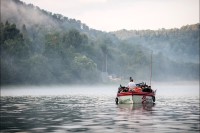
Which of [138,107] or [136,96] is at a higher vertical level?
[136,96]

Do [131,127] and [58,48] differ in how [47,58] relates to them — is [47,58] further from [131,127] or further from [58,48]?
[131,127]

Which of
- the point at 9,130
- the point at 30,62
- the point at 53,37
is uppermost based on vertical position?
the point at 53,37

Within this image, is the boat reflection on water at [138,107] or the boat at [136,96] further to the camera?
the boat at [136,96]

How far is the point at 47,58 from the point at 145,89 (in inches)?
4744

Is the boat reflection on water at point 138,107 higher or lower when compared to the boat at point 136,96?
lower

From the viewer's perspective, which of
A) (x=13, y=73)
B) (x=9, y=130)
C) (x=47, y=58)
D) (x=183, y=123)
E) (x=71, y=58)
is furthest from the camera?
(x=71, y=58)

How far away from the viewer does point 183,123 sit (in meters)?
32.6

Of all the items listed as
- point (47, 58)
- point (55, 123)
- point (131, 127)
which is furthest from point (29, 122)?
point (47, 58)

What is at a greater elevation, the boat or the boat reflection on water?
the boat

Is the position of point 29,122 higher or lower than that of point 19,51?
lower

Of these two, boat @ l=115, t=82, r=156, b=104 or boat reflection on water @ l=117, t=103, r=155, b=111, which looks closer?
boat reflection on water @ l=117, t=103, r=155, b=111

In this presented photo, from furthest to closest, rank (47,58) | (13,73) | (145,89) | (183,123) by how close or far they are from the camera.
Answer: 1. (47,58)
2. (13,73)
3. (145,89)
4. (183,123)

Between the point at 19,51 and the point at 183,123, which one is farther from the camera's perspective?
the point at 19,51

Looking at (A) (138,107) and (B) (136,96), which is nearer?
(A) (138,107)
